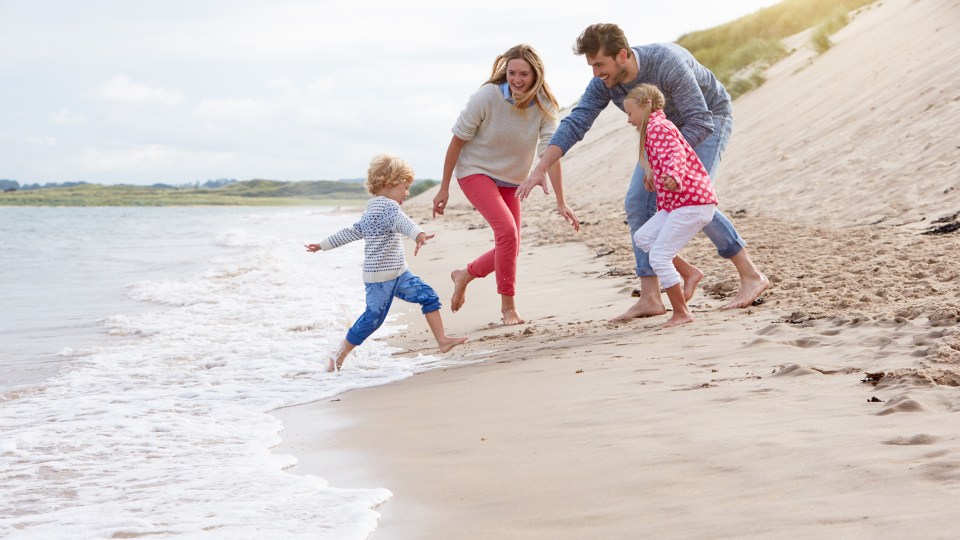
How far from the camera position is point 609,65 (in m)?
5.27

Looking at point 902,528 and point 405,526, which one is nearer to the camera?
point 902,528

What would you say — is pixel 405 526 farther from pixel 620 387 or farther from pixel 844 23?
pixel 844 23

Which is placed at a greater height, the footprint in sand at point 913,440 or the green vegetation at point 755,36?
the green vegetation at point 755,36

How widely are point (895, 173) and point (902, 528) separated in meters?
8.48

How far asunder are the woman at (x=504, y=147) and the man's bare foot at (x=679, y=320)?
3.11 feet

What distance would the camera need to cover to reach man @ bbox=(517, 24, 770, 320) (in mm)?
5271

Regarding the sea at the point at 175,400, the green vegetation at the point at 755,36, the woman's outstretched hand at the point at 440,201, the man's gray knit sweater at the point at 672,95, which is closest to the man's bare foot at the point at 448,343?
the sea at the point at 175,400

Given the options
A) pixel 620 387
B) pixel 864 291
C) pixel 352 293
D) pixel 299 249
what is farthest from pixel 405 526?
pixel 299 249

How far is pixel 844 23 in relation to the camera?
20.4 m

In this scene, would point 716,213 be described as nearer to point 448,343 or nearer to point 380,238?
point 448,343

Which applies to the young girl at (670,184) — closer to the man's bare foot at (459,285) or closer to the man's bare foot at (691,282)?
the man's bare foot at (691,282)

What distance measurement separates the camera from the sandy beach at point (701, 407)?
7.93ft

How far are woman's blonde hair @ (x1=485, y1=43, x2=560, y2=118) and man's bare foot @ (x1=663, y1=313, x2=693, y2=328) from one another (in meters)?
1.58

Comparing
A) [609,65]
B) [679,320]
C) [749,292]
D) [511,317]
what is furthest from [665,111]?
[511,317]
